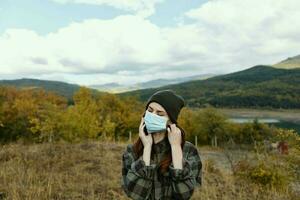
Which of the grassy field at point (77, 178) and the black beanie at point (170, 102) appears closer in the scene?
the black beanie at point (170, 102)

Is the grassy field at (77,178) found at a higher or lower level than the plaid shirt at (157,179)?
lower

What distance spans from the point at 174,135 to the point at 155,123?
136 mm

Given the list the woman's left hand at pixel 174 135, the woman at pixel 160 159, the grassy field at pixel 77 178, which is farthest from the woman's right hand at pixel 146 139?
the grassy field at pixel 77 178

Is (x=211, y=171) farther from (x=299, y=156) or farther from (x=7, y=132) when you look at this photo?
(x=7, y=132)

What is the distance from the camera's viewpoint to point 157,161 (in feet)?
8.22

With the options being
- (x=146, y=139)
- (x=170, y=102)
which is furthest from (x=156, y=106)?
(x=146, y=139)

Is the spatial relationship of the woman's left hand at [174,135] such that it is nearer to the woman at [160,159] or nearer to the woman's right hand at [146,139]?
the woman at [160,159]

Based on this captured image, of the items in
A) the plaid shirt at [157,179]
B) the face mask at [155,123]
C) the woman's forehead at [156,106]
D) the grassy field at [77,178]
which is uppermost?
the woman's forehead at [156,106]

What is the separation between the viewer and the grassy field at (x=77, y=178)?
5.60m

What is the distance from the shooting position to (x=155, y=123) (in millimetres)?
2414

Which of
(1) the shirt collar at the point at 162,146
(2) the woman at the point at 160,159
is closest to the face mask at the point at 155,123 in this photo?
(2) the woman at the point at 160,159

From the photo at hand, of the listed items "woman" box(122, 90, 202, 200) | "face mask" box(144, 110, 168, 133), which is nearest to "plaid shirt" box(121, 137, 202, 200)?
"woman" box(122, 90, 202, 200)

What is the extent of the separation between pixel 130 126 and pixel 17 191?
40.4 m

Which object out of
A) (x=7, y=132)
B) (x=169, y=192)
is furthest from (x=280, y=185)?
(x=7, y=132)
